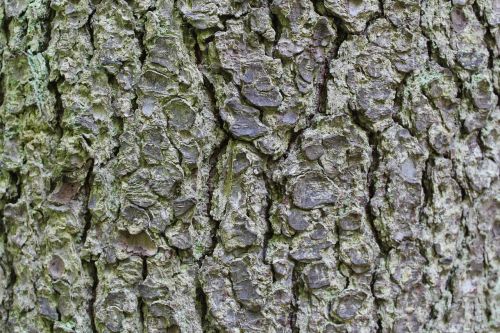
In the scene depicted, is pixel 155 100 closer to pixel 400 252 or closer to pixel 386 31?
pixel 386 31

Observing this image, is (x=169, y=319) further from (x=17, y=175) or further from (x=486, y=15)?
(x=486, y=15)

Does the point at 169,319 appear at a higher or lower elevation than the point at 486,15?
lower

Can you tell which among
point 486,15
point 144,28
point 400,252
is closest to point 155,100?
point 144,28

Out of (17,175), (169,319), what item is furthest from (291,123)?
(17,175)

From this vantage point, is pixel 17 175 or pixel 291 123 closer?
pixel 291 123

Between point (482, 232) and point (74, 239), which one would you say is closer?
point (74, 239)

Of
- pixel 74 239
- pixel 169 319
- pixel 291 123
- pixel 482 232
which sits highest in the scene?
pixel 291 123
